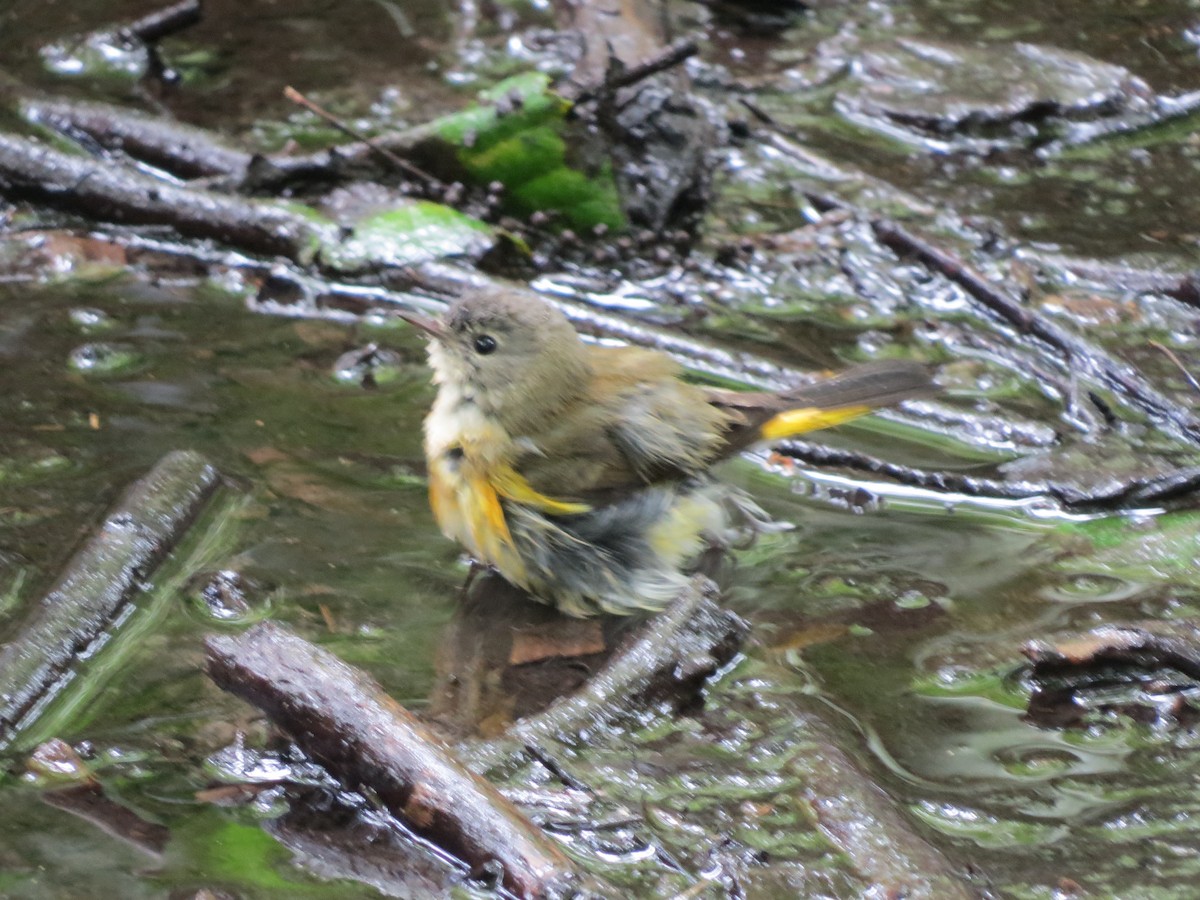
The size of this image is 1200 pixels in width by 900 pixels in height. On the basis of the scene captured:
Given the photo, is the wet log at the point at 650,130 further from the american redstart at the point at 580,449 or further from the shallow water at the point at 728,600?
the american redstart at the point at 580,449

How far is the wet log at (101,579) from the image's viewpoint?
11.3ft

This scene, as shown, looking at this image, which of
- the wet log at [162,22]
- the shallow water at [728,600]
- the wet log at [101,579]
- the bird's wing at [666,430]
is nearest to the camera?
the shallow water at [728,600]

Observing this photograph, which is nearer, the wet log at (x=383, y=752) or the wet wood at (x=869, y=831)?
the wet log at (x=383, y=752)

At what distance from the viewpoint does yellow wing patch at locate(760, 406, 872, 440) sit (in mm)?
4699

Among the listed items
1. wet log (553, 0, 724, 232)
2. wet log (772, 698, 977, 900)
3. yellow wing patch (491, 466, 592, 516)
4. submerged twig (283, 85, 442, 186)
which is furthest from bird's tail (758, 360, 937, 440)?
submerged twig (283, 85, 442, 186)

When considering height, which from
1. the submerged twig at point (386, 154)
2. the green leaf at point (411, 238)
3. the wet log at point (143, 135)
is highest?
the submerged twig at point (386, 154)

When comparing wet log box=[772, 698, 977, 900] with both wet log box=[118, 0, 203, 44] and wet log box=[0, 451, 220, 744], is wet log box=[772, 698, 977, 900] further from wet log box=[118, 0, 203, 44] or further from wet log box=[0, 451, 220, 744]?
wet log box=[118, 0, 203, 44]

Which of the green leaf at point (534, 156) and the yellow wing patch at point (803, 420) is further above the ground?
the yellow wing patch at point (803, 420)

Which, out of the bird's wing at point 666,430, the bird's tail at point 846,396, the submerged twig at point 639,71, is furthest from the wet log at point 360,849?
the submerged twig at point 639,71

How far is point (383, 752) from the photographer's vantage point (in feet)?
9.99

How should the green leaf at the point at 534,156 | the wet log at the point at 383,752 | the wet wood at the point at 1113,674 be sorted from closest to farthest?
the wet log at the point at 383,752, the wet wood at the point at 1113,674, the green leaf at the point at 534,156

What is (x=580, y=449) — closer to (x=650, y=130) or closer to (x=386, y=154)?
(x=386, y=154)

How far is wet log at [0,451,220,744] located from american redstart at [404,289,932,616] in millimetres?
710

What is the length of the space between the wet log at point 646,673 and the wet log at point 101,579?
1002 mm
